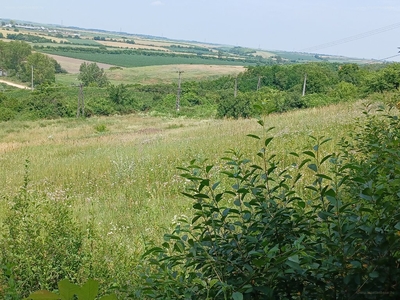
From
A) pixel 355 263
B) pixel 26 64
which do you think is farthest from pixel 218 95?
pixel 355 263

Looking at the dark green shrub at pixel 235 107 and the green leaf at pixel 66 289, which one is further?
the dark green shrub at pixel 235 107

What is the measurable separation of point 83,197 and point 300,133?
471 centimetres

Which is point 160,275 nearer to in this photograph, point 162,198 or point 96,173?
point 162,198

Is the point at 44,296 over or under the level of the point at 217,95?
over

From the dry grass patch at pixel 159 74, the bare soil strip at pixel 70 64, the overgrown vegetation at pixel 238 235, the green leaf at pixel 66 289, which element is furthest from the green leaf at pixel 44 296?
the bare soil strip at pixel 70 64

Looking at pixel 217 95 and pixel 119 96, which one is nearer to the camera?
pixel 119 96

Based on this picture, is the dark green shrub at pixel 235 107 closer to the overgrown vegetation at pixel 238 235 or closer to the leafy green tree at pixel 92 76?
the overgrown vegetation at pixel 238 235

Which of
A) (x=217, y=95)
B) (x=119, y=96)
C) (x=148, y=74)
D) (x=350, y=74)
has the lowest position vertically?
(x=119, y=96)

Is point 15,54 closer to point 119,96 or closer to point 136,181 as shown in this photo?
point 119,96

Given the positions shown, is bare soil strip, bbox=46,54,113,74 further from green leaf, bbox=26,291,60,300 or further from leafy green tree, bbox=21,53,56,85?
green leaf, bbox=26,291,60,300

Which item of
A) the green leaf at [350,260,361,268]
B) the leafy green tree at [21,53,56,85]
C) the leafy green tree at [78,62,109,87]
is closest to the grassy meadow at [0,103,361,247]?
the green leaf at [350,260,361,268]

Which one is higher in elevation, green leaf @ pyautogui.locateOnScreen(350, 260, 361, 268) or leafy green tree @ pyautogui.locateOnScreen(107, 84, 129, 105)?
green leaf @ pyautogui.locateOnScreen(350, 260, 361, 268)

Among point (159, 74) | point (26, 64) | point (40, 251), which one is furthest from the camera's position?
point (159, 74)

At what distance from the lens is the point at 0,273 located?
3.69 meters
